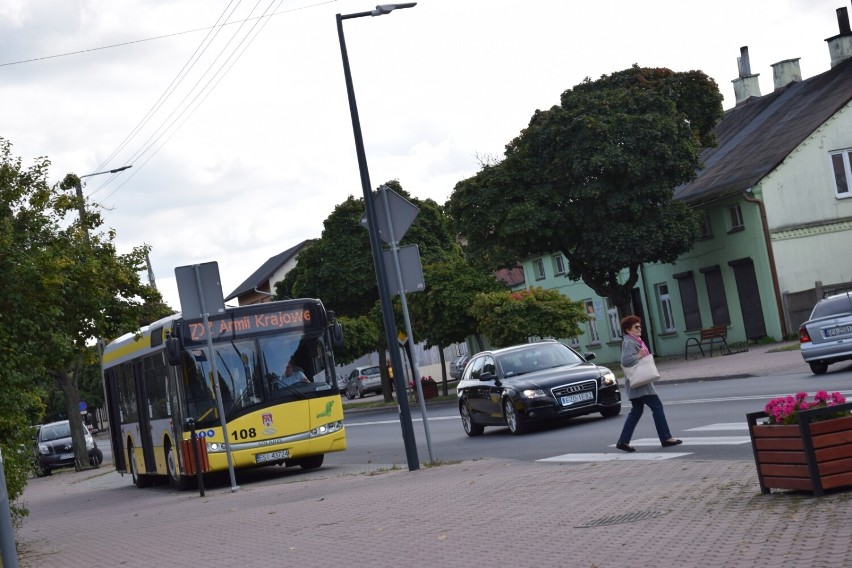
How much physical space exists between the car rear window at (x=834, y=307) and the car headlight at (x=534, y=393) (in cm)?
695

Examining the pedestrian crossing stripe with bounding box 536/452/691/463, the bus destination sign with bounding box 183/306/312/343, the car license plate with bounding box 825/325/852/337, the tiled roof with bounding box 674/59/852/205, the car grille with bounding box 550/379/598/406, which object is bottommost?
the pedestrian crossing stripe with bounding box 536/452/691/463

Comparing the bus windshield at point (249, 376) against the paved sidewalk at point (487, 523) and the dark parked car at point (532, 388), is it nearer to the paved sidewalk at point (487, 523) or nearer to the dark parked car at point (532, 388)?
the paved sidewalk at point (487, 523)

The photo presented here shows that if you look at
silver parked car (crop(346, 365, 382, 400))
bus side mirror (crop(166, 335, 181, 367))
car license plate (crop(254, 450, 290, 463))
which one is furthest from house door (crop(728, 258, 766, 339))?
silver parked car (crop(346, 365, 382, 400))

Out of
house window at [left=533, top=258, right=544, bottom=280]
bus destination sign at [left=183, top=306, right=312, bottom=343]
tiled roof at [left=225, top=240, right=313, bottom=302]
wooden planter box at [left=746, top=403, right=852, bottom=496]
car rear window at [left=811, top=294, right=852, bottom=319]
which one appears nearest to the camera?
wooden planter box at [left=746, top=403, right=852, bottom=496]

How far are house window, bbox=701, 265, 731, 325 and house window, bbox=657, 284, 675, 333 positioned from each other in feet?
11.1

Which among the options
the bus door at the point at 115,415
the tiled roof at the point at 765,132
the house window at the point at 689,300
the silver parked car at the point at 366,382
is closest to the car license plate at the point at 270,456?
the bus door at the point at 115,415

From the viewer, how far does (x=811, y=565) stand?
6.82 metres

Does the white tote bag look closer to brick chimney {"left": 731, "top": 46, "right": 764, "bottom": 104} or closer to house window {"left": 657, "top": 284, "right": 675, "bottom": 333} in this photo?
house window {"left": 657, "top": 284, "right": 675, "bottom": 333}

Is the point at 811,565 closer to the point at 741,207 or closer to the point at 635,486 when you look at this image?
the point at 635,486

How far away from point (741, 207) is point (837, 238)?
359cm

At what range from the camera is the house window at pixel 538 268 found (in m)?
63.6

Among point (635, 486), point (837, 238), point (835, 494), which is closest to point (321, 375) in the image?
point (635, 486)

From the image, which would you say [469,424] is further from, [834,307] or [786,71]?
[786,71]

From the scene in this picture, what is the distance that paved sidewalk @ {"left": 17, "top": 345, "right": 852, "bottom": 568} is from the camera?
318 inches
